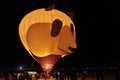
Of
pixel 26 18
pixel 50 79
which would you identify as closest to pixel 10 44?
pixel 26 18

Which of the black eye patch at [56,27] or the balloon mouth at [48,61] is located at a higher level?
the black eye patch at [56,27]

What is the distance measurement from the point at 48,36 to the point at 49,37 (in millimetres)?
25

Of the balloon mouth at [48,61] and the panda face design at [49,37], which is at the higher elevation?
the panda face design at [49,37]

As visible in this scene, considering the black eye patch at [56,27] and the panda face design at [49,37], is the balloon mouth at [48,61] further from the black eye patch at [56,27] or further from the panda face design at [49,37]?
the black eye patch at [56,27]

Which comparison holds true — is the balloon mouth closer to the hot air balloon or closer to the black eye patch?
the hot air balloon

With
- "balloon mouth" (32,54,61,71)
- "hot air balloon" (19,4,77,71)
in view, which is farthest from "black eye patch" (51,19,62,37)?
"balloon mouth" (32,54,61,71)

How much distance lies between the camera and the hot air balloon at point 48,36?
4.74 m

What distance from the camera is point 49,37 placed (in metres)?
4.74

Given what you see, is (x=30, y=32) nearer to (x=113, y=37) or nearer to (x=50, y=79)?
(x=50, y=79)

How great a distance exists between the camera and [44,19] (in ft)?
15.8

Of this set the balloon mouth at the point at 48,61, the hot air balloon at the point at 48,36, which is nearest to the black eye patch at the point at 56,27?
the hot air balloon at the point at 48,36

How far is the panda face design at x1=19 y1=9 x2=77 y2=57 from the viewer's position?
15.5 ft

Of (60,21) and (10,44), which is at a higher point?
(10,44)

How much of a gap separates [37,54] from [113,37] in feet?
22.8
